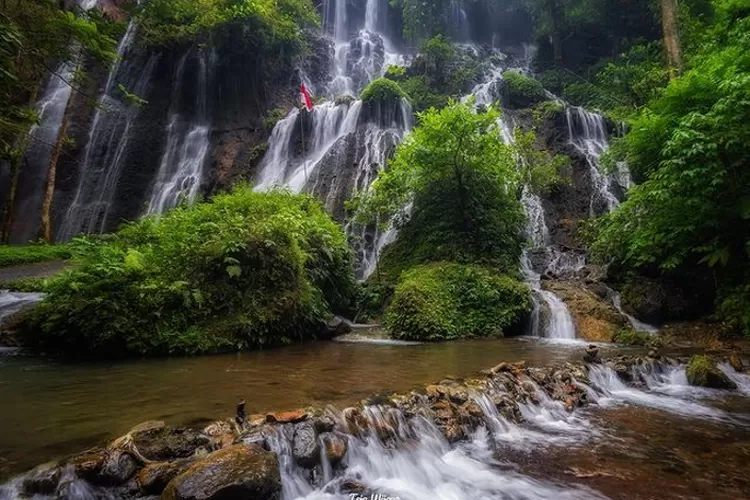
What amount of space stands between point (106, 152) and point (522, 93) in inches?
884

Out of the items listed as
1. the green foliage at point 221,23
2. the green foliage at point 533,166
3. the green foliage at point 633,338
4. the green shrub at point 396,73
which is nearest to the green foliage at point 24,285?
the green foliage at point 633,338

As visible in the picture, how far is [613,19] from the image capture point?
27.5m

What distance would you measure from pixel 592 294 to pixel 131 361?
10.7 meters

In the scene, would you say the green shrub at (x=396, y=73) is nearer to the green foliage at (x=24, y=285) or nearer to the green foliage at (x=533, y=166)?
the green foliage at (x=533, y=166)

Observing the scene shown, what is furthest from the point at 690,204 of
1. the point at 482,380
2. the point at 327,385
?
the point at 327,385

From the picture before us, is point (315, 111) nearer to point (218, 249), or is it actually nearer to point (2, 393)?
point (218, 249)

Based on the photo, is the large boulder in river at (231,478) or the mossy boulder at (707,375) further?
the mossy boulder at (707,375)

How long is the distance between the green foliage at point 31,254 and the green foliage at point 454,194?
1057 centimetres

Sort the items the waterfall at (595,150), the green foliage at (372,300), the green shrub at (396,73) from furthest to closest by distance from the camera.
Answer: the green shrub at (396,73) → the waterfall at (595,150) → the green foliage at (372,300)

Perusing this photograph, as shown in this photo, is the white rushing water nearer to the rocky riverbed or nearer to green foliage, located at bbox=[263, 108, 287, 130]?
the rocky riverbed

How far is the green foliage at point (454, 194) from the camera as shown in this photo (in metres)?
12.4

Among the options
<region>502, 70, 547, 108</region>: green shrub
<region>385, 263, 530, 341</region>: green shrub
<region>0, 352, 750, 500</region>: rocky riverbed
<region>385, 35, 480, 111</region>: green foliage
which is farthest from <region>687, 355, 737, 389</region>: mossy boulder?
<region>385, 35, 480, 111</region>: green foliage

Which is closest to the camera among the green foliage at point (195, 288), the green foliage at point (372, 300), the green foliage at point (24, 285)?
the green foliage at point (195, 288)

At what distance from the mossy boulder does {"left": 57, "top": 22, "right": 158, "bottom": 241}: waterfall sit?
23814 mm
